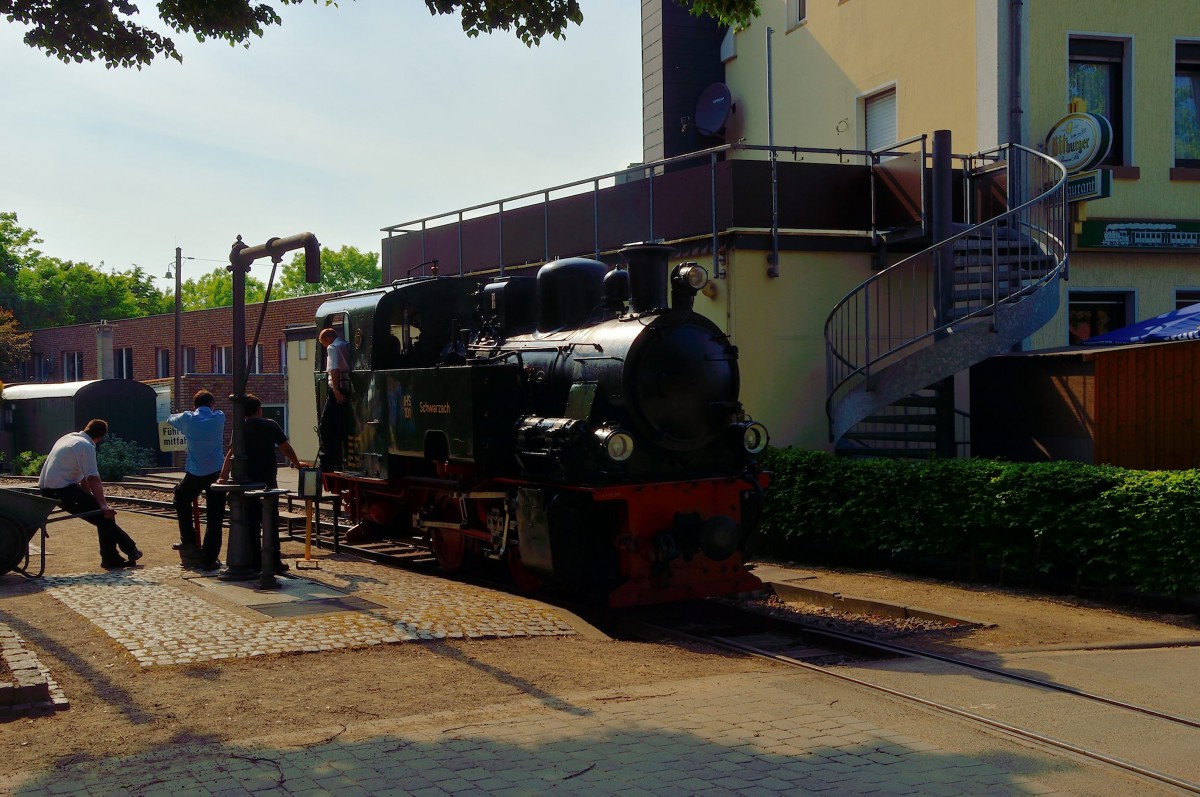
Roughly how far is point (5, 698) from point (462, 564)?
228 inches


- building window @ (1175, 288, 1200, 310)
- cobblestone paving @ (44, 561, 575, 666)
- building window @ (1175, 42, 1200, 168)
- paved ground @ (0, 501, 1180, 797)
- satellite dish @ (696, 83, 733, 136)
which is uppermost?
satellite dish @ (696, 83, 733, 136)

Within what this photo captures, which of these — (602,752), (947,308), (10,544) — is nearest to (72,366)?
(10,544)

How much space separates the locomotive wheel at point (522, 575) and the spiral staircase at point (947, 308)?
447 cm

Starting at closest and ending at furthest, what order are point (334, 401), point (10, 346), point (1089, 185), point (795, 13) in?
point (334, 401)
point (1089, 185)
point (795, 13)
point (10, 346)

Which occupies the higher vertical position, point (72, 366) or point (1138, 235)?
point (1138, 235)

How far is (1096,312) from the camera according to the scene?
16281 millimetres

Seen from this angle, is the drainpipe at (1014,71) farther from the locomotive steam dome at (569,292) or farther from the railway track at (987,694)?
the railway track at (987,694)

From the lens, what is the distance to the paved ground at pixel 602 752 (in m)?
5.29

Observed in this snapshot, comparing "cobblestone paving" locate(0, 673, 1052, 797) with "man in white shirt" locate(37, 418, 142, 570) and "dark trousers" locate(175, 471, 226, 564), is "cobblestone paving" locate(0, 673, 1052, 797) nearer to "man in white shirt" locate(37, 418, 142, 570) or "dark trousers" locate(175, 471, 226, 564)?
"dark trousers" locate(175, 471, 226, 564)

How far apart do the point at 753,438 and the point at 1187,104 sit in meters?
10.3

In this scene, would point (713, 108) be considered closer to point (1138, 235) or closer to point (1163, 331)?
point (1138, 235)

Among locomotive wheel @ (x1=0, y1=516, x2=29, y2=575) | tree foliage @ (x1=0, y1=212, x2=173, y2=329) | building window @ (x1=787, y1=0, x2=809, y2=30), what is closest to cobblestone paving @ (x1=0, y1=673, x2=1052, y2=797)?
locomotive wheel @ (x1=0, y1=516, x2=29, y2=575)

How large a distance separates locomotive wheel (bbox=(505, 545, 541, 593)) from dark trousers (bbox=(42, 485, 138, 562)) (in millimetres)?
4087

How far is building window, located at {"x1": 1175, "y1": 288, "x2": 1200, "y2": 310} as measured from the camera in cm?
1633
